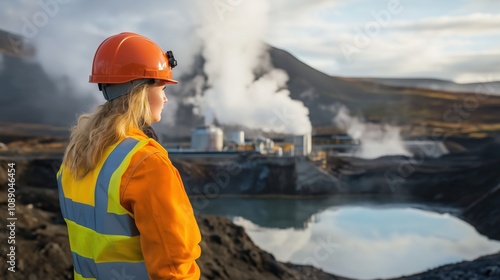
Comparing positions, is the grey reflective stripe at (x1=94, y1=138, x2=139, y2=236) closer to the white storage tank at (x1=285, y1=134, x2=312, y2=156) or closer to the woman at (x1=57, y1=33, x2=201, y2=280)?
the woman at (x1=57, y1=33, x2=201, y2=280)

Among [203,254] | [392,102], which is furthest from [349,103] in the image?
[203,254]

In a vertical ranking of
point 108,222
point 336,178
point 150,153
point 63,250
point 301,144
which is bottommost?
point 336,178

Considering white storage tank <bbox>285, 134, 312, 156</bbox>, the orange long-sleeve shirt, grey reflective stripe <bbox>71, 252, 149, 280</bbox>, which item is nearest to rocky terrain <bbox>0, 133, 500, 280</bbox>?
white storage tank <bbox>285, 134, 312, 156</bbox>

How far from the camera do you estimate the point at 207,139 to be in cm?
1545

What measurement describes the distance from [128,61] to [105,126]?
6.3 inches

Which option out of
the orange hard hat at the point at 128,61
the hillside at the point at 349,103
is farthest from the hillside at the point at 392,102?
the orange hard hat at the point at 128,61

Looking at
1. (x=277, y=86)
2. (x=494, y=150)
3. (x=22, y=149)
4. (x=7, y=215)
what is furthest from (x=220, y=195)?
(x=7, y=215)

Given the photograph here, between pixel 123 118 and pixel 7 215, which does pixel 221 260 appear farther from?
pixel 123 118

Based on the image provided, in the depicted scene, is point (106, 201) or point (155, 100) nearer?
point (106, 201)

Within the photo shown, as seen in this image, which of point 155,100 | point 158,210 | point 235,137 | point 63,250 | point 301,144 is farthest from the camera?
point 235,137

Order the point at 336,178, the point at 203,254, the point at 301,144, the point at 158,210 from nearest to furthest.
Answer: the point at 158,210 → the point at 203,254 → the point at 301,144 → the point at 336,178

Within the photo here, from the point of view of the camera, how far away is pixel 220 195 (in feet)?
48.1

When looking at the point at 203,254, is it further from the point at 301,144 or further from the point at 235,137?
the point at 235,137

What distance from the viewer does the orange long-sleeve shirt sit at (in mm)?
801
